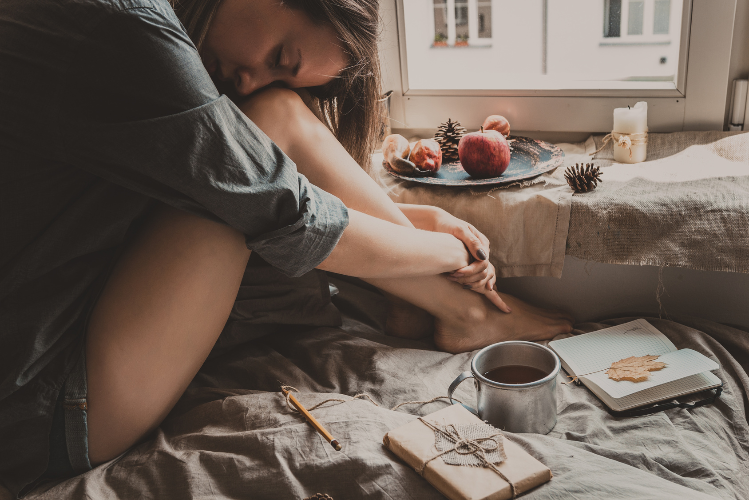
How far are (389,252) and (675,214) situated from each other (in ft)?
1.58

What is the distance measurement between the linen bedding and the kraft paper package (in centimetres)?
2

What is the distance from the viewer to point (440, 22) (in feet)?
4.83

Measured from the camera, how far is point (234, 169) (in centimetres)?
71

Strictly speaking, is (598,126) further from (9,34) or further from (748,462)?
(9,34)

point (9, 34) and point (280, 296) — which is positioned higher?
point (9, 34)

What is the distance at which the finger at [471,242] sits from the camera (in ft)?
3.54

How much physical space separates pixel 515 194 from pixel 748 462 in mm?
550

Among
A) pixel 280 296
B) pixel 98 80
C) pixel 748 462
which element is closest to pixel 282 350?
pixel 280 296

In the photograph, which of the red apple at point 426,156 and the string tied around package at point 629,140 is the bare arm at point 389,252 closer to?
the red apple at point 426,156

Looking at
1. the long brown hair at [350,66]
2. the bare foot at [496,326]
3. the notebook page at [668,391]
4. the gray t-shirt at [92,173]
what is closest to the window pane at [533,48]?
the long brown hair at [350,66]

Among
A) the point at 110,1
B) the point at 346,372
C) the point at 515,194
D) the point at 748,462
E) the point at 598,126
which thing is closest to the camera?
the point at 110,1

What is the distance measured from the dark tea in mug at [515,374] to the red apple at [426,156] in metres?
0.50

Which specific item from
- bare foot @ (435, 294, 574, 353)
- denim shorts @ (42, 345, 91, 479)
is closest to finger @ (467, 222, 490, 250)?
bare foot @ (435, 294, 574, 353)

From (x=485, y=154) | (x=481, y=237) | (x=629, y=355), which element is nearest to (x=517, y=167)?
(x=485, y=154)
